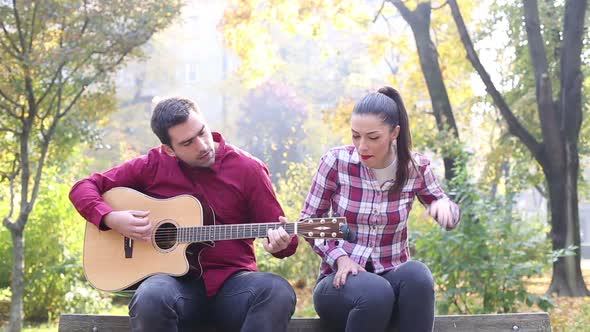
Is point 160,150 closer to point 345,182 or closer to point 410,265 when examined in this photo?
point 345,182

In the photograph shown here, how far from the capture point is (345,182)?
3010mm

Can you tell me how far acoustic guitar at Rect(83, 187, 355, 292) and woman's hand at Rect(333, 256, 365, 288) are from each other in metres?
0.12

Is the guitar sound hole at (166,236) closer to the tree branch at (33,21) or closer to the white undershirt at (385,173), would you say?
the white undershirt at (385,173)

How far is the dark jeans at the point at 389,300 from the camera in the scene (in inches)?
105

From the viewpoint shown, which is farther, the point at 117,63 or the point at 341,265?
the point at 117,63

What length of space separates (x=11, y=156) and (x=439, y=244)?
14.4 feet

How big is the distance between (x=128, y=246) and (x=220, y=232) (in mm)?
437

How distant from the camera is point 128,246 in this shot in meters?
3.06

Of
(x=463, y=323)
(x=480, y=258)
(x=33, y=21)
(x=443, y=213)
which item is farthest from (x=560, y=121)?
(x=443, y=213)

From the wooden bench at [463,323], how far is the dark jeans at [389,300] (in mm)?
421

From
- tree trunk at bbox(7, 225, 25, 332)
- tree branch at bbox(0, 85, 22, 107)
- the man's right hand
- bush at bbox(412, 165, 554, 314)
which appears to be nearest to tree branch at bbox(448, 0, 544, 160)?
bush at bbox(412, 165, 554, 314)

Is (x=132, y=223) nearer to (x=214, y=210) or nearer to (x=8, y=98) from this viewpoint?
(x=214, y=210)

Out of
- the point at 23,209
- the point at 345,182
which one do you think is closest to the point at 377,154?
the point at 345,182

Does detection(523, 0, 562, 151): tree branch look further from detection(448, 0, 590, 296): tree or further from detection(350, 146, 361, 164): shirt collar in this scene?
detection(350, 146, 361, 164): shirt collar
